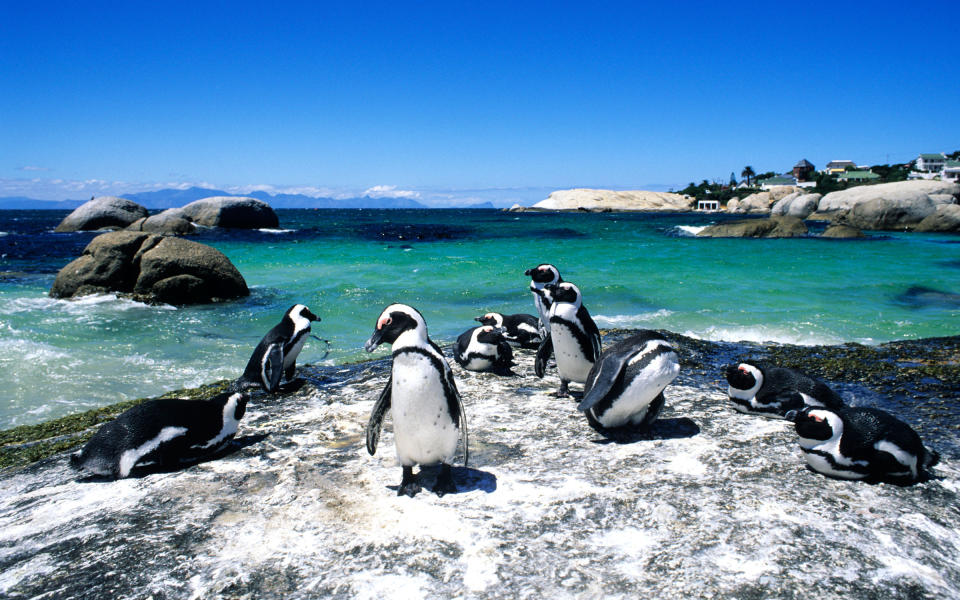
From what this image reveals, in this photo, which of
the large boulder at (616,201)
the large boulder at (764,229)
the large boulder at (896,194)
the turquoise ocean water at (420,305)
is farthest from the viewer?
the large boulder at (616,201)

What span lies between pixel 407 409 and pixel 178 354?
6.76 m

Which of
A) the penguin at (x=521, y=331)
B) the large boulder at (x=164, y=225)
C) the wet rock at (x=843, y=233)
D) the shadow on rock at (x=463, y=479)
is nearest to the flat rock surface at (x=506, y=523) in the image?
the shadow on rock at (x=463, y=479)

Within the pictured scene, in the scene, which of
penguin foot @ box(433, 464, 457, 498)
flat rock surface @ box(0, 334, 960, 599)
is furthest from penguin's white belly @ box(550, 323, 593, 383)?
penguin foot @ box(433, 464, 457, 498)

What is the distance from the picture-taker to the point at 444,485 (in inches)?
130

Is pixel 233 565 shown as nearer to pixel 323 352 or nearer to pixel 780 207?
pixel 323 352

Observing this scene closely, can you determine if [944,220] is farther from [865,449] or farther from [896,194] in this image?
[865,449]

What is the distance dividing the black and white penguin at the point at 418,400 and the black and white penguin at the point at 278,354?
248 cm

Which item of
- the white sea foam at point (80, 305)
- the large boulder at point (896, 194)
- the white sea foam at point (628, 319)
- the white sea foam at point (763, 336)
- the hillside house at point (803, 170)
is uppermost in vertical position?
the hillside house at point (803, 170)

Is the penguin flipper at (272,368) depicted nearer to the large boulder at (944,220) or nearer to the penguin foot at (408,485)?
the penguin foot at (408,485)

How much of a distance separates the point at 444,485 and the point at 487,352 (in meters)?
2.72

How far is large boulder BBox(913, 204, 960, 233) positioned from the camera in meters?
39.1

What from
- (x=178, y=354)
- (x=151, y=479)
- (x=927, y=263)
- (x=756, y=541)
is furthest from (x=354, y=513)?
(x=927, y=263)

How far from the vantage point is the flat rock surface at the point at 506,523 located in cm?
249

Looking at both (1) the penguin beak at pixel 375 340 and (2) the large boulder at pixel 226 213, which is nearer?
(1) the penguin beak at pixel 375 340
